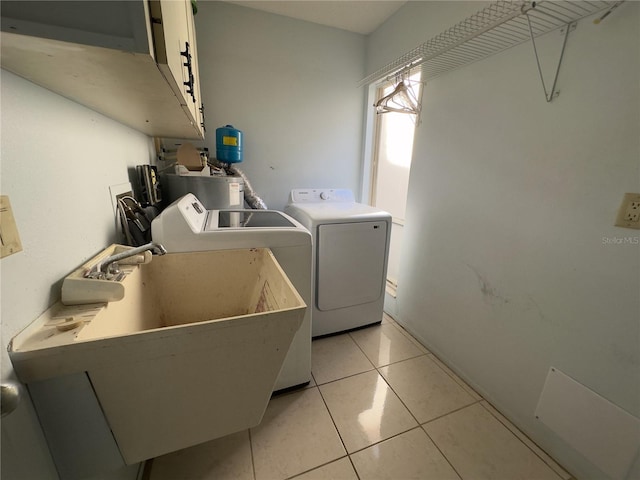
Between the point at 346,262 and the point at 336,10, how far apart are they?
6.81 feet

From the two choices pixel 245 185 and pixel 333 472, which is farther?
pixel 245 185

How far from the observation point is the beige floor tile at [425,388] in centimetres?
151

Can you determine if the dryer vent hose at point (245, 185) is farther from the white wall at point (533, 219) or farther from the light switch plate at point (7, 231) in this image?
the light switch plate at point (7, 231)

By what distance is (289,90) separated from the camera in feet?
7.60


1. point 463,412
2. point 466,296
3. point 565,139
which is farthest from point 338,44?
point 463,412

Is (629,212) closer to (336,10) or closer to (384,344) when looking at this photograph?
(384,344)

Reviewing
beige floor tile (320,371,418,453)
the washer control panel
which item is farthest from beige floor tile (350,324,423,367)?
the washer control panel

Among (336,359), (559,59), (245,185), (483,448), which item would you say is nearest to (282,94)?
(245,185)

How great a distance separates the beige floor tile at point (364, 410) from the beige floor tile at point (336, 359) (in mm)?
60

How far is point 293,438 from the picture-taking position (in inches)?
52.4

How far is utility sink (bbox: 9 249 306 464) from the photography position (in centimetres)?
54

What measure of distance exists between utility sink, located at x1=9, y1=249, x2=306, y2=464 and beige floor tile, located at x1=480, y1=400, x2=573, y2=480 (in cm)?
148

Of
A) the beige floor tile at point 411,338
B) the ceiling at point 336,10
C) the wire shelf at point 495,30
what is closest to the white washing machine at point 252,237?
the beige floor tile at point 411,338

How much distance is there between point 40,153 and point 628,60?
2.01 m
